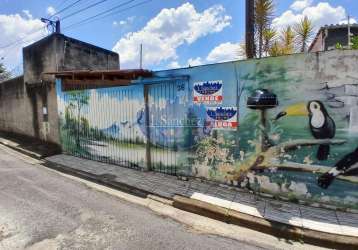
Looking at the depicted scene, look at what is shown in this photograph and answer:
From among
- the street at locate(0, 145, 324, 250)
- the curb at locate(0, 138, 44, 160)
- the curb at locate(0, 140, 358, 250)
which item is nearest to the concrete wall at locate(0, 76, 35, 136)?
the curb at locate(0, 138, 44, 160)

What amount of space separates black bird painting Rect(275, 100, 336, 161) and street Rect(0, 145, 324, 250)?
71.9 inches

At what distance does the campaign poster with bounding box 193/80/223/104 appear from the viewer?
584 centimetres

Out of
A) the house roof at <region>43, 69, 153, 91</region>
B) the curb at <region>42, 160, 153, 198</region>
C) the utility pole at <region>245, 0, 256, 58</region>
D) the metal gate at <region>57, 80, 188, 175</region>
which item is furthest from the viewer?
the house roof at <region>43, 69, 153, 91</region>

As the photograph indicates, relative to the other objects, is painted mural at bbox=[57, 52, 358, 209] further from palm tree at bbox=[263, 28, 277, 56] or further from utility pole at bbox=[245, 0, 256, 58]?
palm tree at bbox=[263, 28, 277, 56]

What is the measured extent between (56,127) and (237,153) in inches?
318

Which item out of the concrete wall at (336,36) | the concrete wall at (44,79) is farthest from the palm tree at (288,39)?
the concrete wall at (44,79)

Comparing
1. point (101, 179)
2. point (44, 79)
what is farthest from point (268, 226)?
point (44, 79)

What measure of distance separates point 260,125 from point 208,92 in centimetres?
138

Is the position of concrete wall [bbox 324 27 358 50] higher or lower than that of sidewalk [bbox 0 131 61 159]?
higher

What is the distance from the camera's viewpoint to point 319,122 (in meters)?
4.79

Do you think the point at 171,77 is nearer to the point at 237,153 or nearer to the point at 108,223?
the point at 237,153

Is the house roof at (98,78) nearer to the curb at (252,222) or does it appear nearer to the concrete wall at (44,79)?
the concrete wall at (44,79)

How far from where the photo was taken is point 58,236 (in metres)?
4.15

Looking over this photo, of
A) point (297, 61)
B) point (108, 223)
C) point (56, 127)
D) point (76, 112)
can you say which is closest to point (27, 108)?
point (56, 127)
